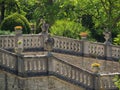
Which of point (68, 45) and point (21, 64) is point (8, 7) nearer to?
point (68, 45)

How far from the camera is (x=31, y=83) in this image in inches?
676

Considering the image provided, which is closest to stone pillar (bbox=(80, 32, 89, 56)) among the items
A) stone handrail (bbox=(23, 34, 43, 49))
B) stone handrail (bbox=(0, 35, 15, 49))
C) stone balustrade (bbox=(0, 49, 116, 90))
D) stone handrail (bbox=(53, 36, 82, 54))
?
stone handrail (bbox=(53, 36, 82, 54))

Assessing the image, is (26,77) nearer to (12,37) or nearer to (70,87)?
(70,87)

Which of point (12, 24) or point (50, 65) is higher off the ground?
point (12, 24)

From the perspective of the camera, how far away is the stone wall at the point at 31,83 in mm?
17091

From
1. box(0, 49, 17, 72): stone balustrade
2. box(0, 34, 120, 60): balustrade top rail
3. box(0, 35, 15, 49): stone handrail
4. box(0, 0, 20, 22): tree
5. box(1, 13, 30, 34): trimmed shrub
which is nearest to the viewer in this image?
box(0, 49, 17, 72): stone balustrade

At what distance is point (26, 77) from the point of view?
55.8 ft

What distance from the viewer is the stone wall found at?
1709 cm

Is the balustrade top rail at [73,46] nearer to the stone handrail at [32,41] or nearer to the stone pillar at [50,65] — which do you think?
the stone handrail at [32,41]

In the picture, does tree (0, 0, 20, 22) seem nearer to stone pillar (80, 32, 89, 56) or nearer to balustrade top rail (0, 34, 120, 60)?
balustrade top rail (0, 34, 120, 60)

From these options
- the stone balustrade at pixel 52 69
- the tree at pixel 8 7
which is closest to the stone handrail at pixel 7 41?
the stone balustrade at pixel 52 69


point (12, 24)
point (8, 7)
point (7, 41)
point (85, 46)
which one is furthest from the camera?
point (8, 7)

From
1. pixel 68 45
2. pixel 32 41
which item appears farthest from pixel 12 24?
pixel 68 45

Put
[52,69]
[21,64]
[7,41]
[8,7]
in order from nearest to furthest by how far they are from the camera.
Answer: [21,64] < [52,69] < [7,41] < [8,7]
